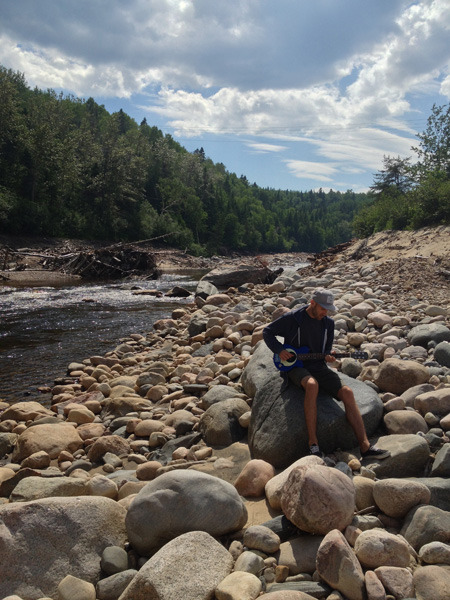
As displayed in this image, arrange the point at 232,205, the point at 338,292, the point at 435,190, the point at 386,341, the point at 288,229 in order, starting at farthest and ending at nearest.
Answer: the point at 288,229 < the point at 232,205 < the point at 435,190 < the point at 338,292 < the point at 386,341

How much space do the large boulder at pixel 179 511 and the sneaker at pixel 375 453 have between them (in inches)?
52.3

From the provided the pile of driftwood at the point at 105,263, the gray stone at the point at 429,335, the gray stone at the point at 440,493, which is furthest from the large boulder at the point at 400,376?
the pile of driftwood at the point at 105,263

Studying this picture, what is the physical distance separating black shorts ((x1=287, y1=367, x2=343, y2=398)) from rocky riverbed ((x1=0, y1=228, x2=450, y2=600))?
15 cm

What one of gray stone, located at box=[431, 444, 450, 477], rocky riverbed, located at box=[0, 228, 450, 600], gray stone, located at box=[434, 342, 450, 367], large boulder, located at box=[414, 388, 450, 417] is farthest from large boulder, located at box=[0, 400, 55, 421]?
gray stone, located at box=[434, 342, 450, 367]

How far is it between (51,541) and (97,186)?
55329mm

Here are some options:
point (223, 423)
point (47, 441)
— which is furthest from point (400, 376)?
point (47, 441)

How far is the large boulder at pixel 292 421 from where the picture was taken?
4.35 metres

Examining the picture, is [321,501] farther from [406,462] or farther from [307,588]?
[406,462]

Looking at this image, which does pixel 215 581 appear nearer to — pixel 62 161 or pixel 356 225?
pixel 356 225

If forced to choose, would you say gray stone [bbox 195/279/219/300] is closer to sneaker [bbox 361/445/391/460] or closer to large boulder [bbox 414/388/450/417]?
large boulder [bbox 414/388/450/417]

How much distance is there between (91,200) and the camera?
5441 centimetres

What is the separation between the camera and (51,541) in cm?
300

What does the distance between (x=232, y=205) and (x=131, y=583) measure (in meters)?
91.7

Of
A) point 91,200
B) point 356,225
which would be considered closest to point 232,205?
point 91,200
